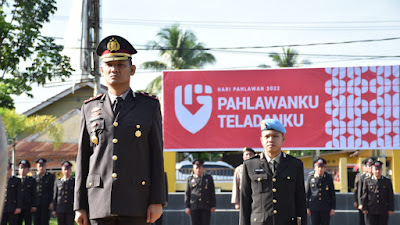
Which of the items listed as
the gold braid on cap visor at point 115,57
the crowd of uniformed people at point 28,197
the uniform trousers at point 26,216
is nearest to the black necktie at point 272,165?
the gold braid on cap visor at point 115,57

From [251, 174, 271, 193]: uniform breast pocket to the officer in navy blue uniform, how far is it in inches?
88.1

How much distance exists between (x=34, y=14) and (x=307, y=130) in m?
7.67

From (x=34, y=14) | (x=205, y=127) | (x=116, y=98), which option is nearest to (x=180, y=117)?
(x=205, y=127)

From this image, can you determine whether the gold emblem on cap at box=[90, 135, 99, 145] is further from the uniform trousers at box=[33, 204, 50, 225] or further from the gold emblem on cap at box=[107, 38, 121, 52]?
the uniform trousers at box=[33, 204, 50, 225]

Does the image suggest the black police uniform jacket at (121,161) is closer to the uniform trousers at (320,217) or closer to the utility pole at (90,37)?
the uniform trousers at (320,217)

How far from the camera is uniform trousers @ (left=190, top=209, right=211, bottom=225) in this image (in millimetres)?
14617

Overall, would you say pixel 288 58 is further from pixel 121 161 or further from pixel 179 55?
pixel 121 161

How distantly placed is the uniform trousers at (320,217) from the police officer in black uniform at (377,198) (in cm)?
95

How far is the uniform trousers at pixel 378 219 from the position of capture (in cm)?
1424

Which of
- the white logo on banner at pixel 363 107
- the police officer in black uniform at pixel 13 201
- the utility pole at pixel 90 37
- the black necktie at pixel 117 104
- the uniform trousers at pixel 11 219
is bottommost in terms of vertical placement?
the uniform trousers at pixel 11 219

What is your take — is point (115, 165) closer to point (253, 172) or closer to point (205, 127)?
point (253, 172)

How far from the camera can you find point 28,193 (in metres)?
A: 15.8

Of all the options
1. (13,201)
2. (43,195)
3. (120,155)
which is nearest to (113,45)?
(120,155)

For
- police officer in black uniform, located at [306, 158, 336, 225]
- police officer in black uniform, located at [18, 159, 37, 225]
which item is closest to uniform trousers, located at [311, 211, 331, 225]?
police officer in black uniform, located at [306, 158, 336, 225]
